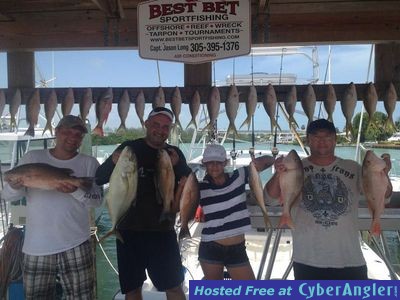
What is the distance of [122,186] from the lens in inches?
112

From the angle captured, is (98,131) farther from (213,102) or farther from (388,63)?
(388,63)

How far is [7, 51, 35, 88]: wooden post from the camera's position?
3.59m

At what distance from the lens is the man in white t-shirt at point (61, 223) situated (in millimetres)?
2992

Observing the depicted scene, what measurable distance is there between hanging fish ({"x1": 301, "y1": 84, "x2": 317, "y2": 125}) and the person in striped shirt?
0.68 metres

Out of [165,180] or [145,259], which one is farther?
[145,259]

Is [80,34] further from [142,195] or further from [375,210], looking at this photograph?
[375,210]

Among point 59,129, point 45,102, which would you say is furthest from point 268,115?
point 45,102

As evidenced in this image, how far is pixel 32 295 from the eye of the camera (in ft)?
9.88

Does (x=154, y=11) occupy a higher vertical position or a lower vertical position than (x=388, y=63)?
higher

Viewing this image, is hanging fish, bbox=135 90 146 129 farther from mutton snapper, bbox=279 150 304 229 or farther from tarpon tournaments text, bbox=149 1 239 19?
mutton snapper, bbox=279 150 304 229

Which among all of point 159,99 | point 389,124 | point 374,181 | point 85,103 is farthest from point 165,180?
point 389,124

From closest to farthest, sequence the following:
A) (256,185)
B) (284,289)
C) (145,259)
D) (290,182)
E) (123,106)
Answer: (284,289) < (290,182) < (256,185) < (145,259) < (123,106)

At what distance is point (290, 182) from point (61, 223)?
5.06ft

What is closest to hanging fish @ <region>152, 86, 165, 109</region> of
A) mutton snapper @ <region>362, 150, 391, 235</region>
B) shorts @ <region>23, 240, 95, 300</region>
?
shorts @ <region>23, 240, 95, 300</region>
